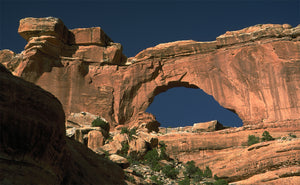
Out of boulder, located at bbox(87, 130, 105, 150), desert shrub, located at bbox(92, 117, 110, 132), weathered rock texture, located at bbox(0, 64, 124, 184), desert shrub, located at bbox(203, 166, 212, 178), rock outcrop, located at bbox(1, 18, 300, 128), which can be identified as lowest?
weathered rock texture, located at bbox(0, 64, 124, 184)

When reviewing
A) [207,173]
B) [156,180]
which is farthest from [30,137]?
[207,173]

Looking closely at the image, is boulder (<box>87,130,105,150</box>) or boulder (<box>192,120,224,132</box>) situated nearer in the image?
boulder (<box>87,130,105,150</box>)

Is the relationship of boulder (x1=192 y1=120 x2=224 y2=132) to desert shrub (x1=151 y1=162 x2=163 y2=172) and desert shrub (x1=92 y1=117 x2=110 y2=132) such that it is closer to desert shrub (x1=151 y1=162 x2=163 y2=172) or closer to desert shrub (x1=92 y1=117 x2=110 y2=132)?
Result: desert shrub (x1=92 y1=117 x2=110 y2=132)

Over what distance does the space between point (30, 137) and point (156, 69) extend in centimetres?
3407

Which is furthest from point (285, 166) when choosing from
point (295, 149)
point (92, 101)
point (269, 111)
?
point (92, 101)

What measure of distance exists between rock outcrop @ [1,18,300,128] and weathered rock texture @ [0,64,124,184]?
28370 mm

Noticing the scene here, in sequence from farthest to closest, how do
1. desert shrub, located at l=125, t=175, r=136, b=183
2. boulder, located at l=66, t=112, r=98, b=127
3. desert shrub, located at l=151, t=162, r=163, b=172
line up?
boulder, located at l=66, t=112, r=98, b=127, desert shrub, located at l=151, t=162, r=163, b=172, desert shrub, located at l=125, t=175, r=136, b=183

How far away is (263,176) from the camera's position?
80.6ft

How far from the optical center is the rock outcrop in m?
36.4

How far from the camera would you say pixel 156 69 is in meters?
42.5

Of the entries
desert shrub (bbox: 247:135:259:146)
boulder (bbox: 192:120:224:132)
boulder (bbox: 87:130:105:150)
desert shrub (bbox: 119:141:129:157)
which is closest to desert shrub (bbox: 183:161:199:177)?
desert shrub (bbox: 119:141:129:157)

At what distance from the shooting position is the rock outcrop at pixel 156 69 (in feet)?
120

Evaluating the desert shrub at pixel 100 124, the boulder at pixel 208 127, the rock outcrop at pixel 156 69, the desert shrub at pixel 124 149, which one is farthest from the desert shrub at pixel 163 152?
the rock outcrop at pixel 156 69

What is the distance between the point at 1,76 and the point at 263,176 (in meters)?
19.5
